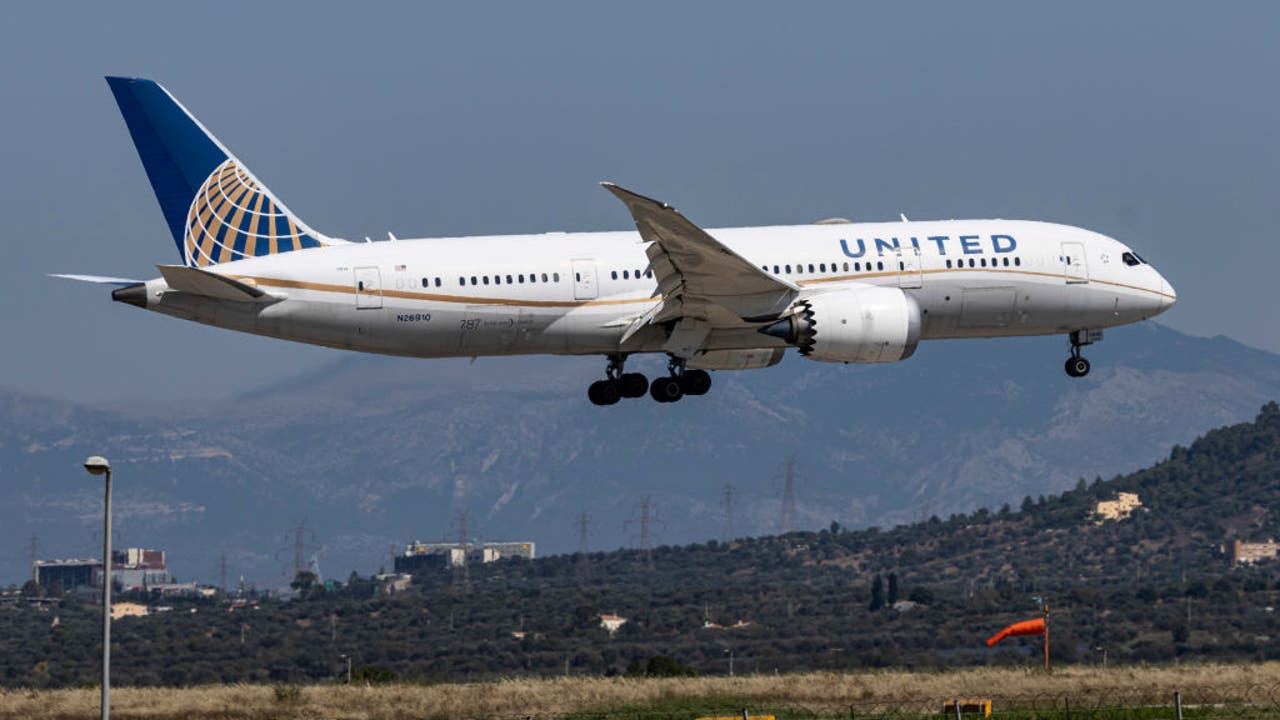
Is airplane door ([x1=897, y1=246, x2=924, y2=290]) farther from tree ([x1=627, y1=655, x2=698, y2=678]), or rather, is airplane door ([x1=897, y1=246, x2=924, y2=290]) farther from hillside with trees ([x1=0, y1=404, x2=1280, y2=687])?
hillside with trees ([x1=0, y1=404, x2=1280, y2=687])

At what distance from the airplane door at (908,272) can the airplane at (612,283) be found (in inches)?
1.8

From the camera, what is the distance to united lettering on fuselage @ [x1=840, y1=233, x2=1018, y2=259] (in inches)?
2675

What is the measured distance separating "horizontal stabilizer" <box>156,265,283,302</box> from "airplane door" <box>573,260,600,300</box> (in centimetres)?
903

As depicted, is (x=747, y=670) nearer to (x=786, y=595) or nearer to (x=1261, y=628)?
(x=1261, y=628)

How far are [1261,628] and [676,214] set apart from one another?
7478 centimetres

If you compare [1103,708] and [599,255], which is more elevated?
[599,255]

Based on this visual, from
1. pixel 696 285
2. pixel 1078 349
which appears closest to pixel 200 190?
pixel 696 285

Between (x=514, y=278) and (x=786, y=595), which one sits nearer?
(x=514, y=278)

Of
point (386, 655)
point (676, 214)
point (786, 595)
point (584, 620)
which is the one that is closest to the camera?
point (676, 214)

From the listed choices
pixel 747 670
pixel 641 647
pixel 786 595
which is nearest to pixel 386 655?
pixel 641 647

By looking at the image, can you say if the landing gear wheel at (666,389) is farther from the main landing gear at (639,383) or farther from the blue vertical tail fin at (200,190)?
the blue vertical tail fin at (200,190)

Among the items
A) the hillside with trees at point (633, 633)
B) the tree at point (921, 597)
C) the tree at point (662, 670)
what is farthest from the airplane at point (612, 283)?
the tree at point (921, 597)

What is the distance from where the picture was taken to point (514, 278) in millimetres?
66062

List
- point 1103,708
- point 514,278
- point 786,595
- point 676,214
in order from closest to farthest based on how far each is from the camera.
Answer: point 1103,708 → point 676,214 → point 514,278 → point 786,595
